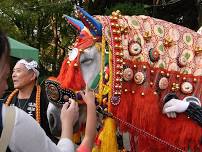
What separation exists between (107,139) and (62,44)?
13.9 metres

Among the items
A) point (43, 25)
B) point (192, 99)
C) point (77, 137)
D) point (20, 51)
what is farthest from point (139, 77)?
point (43, 25)

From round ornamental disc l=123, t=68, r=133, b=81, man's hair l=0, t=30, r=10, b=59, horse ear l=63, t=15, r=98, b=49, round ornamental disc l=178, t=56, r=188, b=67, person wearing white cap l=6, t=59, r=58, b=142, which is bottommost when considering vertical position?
person wearing white cap l=6, t=59, r=58, b=142

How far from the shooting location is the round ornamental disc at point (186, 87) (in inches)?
133

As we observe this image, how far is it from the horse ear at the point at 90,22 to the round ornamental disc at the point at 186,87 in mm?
722

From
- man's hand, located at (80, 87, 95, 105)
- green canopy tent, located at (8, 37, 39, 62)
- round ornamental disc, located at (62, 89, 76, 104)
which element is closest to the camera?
man's hand, located at (80, 87, 95, 105)

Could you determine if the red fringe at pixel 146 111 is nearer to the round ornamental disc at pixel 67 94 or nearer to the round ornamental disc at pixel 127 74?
the round ornamental disc at pixel 127 74

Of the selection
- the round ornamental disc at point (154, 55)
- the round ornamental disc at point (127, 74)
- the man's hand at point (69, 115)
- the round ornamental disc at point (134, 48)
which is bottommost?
the man's hand at point (69, 115)

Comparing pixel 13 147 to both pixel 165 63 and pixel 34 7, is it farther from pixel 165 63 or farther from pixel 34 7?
pixel 34 7

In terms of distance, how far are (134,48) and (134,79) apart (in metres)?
0.22

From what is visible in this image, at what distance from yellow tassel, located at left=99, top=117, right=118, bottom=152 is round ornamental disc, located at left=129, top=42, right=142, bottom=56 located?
0.51 meters

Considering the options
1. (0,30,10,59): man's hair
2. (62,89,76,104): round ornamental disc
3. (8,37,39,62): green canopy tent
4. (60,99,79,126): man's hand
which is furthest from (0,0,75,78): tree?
(0,30,10,59): man's hair

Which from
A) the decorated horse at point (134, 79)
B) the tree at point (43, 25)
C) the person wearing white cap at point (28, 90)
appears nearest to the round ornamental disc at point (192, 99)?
the decorated horse at point (134, 79)

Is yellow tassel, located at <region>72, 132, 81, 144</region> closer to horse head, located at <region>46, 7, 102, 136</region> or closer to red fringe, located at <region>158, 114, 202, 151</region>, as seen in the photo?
horse head, located at <region>46, 7, 102, 136</region>

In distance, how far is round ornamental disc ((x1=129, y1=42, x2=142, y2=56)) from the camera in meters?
3.28
